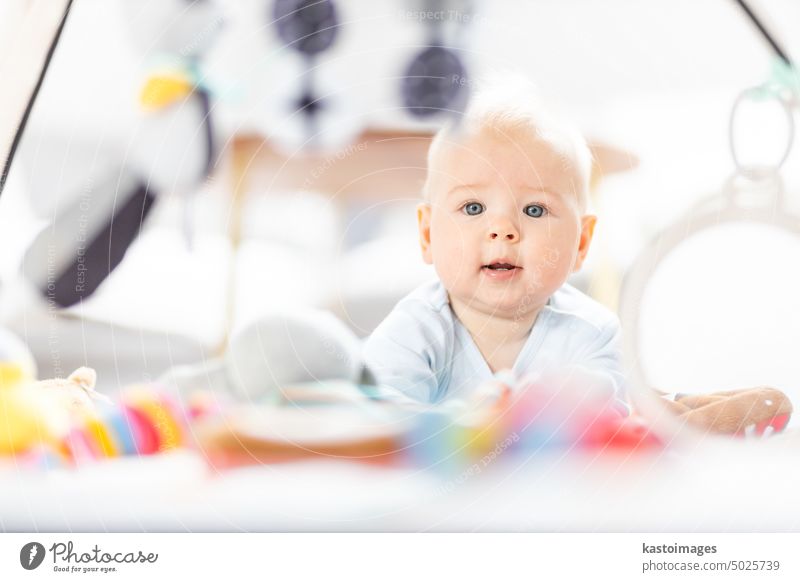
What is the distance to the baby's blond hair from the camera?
0.91 m

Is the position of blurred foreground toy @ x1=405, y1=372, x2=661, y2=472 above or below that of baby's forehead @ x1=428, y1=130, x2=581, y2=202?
below

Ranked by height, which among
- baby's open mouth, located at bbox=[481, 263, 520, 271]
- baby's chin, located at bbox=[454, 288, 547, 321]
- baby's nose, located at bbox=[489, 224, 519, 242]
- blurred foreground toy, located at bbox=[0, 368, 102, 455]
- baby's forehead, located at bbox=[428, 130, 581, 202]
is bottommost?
blurred foreground toy, located at bbox=[0, 368, 102, 455]

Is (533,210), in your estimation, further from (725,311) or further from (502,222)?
(725,311)

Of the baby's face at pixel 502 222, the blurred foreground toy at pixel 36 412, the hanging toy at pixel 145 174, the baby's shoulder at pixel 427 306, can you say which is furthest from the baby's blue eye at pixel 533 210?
the blurred foreground toy at pixel 36 412

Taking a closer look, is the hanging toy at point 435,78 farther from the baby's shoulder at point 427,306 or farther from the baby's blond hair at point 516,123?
the baby's shoulder at point 427,306

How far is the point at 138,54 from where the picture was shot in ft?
3.03

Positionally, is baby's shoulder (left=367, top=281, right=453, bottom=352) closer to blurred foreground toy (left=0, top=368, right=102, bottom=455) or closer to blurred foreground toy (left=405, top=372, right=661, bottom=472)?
blurred foreground toy (left=405, top=372, right=661, bottom=472)

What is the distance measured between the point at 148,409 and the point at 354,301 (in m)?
0.23

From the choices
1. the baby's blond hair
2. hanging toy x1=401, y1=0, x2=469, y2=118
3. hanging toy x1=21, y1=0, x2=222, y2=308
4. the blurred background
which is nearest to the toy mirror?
the blurred background

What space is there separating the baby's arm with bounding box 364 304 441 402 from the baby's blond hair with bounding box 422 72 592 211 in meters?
0.13

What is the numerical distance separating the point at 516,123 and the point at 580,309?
197mm

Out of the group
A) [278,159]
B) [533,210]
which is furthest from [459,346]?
[278,159]
